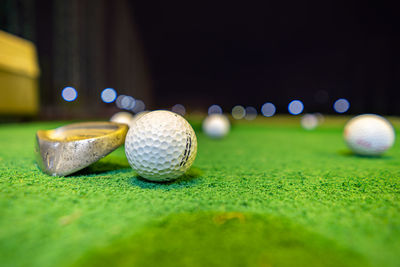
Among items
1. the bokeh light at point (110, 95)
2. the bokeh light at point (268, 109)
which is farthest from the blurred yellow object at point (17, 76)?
the bokeh light at point (268, 109)

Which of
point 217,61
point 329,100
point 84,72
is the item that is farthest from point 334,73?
point 84,72

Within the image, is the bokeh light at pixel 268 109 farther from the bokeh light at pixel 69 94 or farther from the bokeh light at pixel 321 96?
the bokeh light at pixel 69 94

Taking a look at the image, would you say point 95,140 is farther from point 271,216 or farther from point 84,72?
point 84,72

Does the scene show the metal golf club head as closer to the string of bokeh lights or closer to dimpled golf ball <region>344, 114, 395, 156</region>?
dimpled golf ball <region>344, 114, 395, 156</region>

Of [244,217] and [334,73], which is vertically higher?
[334,73]

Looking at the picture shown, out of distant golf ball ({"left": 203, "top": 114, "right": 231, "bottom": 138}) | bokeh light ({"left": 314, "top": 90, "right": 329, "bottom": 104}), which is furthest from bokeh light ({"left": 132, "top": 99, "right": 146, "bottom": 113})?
distant golf ball ({"left": 203, "top": 114, "right": 231, "bottom": 138})
